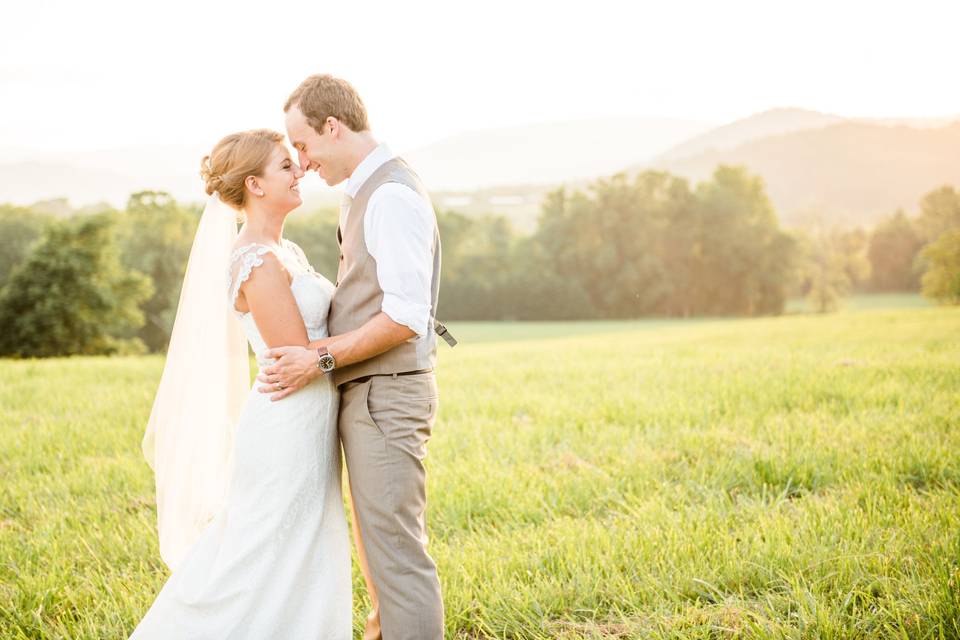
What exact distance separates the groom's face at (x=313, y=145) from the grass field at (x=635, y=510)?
240cm

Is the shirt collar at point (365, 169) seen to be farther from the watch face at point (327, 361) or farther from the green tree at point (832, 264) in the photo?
the green tree at point (832, 264)

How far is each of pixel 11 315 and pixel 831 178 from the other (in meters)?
143

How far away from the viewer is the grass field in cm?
402

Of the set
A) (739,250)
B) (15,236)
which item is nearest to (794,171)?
(739,250)

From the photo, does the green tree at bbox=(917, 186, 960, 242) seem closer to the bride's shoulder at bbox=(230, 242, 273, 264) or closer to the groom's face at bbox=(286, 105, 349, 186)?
the groom's face at bbox=(286, 105, 349, 186)

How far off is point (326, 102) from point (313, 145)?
21 centimetres

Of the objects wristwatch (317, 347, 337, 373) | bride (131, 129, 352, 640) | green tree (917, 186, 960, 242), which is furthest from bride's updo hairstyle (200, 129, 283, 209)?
green tree (917, 186, 960, 242)

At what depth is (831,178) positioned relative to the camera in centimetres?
14625

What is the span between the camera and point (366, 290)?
3.34 meters

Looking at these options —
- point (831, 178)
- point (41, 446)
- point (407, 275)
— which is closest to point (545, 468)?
point (407, 275)

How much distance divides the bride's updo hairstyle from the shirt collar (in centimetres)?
60

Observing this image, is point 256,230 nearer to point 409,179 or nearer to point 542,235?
point 409,179

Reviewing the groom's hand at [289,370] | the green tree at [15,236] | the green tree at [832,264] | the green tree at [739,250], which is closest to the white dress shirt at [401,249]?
the groom's hand at [289,370]

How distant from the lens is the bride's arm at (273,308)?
3.47 metres
